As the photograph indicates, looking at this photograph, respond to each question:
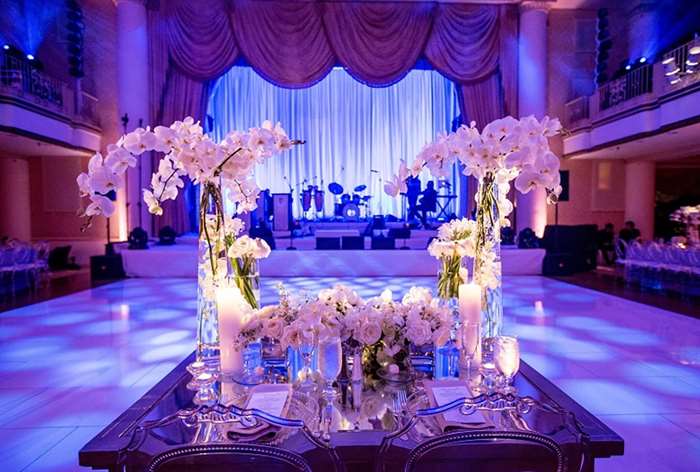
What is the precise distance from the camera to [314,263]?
9039 millimetres

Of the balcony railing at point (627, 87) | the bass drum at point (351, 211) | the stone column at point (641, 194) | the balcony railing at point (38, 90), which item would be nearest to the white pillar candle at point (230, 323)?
the balcony railing at point (38, 90)

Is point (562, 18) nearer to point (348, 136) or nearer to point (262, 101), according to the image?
point (348, 136)

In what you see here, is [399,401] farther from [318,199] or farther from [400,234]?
[318,199]

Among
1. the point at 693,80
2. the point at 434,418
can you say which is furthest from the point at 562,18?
the point at 434,418

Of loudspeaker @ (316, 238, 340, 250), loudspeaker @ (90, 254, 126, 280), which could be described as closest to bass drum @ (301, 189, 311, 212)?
loudspeaker @ (316, 238, 340, 250)

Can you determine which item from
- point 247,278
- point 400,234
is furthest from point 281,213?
point 247,278

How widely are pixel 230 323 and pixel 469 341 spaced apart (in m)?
0.77

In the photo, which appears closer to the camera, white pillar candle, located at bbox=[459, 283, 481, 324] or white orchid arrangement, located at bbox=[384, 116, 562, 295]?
white orchid arrangement, located at bbox=[384, 116, 562, 295]

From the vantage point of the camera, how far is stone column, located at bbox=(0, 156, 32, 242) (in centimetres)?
1230

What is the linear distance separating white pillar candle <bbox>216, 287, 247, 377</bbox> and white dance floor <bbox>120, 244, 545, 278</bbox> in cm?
726

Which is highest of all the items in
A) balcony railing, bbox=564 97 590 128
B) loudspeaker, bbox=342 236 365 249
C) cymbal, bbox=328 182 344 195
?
balcony railing, bbox=564 97 590 128

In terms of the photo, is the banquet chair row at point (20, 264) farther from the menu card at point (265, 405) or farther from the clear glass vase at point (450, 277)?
the clear glass vase at point (450, 277)

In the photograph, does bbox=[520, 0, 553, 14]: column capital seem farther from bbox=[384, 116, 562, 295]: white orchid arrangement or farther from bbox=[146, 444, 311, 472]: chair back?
bbox=[146, 444, 311, 472]: chair back

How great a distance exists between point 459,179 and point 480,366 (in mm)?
12846
